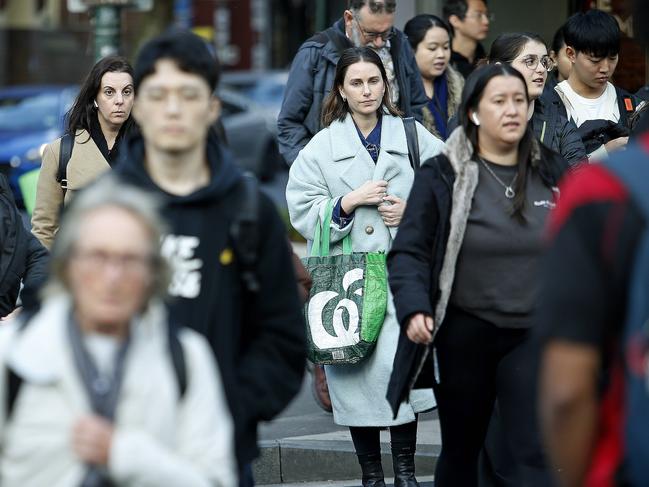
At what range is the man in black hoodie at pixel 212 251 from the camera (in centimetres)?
413

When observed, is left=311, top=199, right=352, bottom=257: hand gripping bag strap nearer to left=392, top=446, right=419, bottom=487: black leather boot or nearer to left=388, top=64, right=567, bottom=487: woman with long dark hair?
left=392, top=446, right=419, bottom=487: black leather boot

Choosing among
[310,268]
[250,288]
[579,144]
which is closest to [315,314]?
[310,268]

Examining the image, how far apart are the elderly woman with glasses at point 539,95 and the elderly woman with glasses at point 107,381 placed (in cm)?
397

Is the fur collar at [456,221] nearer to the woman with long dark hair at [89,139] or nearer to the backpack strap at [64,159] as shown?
the woman with long dark hair at [89,139]

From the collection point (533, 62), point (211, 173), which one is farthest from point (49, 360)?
point (533, 62)

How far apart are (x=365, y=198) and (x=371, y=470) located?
123 cm

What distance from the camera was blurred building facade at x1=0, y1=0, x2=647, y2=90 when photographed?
10156 mm

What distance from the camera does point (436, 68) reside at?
29.0ft

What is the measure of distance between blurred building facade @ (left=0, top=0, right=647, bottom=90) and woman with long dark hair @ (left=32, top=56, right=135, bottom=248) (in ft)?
10.6

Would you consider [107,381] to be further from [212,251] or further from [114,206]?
[212,251]

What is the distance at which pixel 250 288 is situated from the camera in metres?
4.14

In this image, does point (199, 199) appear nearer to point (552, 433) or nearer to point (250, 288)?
point (250, 288)

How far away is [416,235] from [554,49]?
11.3ft

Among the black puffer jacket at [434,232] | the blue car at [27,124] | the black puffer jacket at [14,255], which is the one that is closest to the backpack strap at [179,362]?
the black puffer jacket at [434,232]
